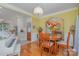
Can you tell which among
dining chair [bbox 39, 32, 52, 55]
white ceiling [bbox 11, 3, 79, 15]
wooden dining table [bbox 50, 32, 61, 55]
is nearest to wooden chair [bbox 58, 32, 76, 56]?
wooden dining table [bbox 50, 32, 61, 55]

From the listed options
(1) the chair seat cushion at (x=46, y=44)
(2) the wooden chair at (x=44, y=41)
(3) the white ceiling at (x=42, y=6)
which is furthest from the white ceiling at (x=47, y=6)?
(1) the chair seat cushion at (x=46, y=44)

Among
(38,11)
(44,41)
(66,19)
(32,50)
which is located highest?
(38,11)

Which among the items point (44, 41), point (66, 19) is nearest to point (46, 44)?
point (44, 41)

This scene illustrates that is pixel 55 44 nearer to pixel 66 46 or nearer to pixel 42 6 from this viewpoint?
pixel 66 46

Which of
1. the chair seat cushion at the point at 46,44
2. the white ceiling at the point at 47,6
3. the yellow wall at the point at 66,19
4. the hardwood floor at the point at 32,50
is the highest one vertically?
the white ceiling at the point at 47,6

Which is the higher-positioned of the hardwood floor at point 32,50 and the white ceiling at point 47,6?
the white ceiling at point 47,6

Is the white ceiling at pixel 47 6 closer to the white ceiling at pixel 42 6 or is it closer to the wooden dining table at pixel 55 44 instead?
the white ceiling at pixel 42 6

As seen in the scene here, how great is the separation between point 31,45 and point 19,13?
1.69ft

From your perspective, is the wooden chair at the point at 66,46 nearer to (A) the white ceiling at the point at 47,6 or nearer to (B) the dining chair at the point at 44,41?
(B) the dining chair at the point at 44,41

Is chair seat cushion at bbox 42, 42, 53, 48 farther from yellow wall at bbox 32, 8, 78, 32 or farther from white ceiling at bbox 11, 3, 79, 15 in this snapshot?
white ceiling at bbox 11, 3, 79, 15

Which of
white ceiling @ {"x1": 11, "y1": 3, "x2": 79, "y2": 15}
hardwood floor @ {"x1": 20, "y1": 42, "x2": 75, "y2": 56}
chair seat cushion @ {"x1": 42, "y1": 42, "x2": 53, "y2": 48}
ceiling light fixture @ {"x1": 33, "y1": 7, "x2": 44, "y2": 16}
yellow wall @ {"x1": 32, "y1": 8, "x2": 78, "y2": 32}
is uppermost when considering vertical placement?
white ceiling @ {"x1": 11, "y1": 3, "x2": 79, "y2": 15}

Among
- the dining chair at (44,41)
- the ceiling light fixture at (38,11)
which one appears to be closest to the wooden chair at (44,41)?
the dining chair at (44,41)

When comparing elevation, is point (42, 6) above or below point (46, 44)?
above

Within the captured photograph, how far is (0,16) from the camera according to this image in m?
1.71
